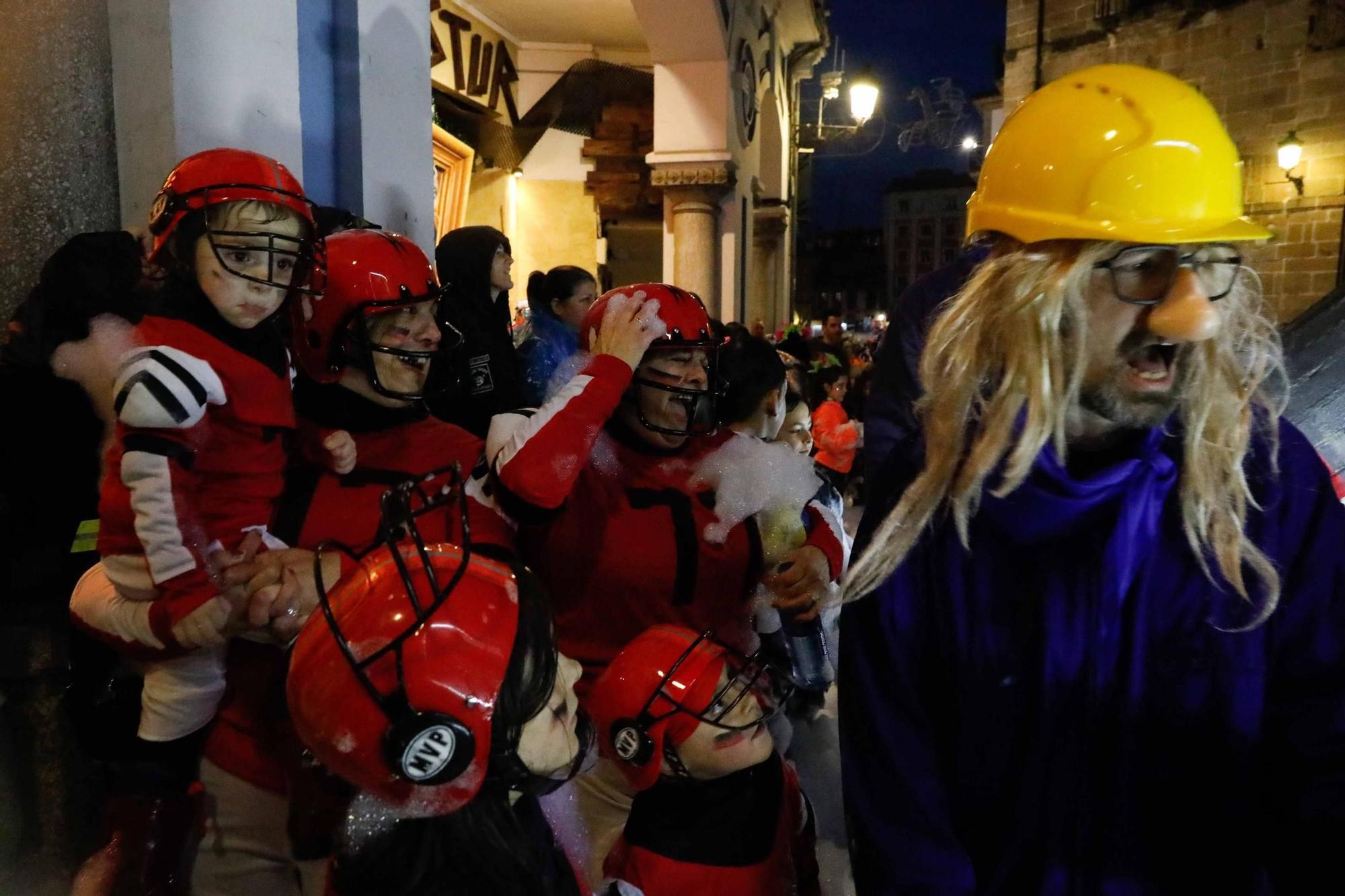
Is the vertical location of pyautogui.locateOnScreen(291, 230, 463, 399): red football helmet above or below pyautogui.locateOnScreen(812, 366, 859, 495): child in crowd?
above

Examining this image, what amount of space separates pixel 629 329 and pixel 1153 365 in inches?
43.7

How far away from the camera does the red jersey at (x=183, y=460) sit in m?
1.57

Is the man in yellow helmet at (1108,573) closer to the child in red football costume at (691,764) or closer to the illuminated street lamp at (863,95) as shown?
the child in red football costume at (691,764)

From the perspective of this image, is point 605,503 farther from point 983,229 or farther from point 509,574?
point 983,229

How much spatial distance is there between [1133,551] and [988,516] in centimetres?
19

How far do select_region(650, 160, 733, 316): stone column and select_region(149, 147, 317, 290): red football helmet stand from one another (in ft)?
21.2

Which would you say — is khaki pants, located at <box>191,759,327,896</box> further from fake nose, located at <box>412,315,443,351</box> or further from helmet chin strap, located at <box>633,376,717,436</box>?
helmet chin strap, located at <box>633,376,717,436</box>

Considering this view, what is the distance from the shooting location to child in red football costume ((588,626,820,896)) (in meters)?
1.71

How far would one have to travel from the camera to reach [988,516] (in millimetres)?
1220

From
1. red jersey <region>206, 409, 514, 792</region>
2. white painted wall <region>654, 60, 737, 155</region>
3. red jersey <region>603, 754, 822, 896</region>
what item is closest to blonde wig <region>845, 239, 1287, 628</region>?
red jersey <region>603, 754, 822, 896</region>

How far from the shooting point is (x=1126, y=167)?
3.84 ft

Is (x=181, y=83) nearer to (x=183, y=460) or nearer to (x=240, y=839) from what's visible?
(x=183, y=460)

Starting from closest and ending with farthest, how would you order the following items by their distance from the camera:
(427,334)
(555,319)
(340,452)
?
(340,452) → (427,334) → (555,319)

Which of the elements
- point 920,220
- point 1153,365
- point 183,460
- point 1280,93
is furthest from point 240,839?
point 920,220
